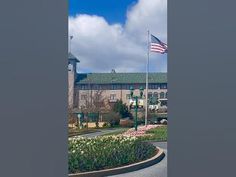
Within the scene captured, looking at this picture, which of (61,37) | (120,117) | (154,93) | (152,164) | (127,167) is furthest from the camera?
(154,93)

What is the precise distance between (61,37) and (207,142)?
139 cm

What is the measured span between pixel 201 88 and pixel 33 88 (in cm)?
125

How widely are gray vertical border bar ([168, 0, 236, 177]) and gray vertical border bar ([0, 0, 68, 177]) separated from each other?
0.86 meters

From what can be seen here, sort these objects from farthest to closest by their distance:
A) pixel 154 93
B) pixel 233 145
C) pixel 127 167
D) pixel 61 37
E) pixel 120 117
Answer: pixel 154 93
pixel 120 117
pixel 127 167
pixel 61 37
pixel 233 145

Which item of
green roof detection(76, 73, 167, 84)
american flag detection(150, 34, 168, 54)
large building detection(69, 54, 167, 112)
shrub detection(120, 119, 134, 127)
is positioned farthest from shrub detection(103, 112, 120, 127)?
american flag detection(150, 34, 168, 54)

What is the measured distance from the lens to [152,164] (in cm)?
728

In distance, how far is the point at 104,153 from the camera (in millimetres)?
6633

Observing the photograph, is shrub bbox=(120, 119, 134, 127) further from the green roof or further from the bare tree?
the green roof

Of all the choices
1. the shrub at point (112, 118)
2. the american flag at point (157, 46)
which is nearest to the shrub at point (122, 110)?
the shrub at point (112, 118)

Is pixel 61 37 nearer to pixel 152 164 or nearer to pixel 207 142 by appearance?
pixel 207 142

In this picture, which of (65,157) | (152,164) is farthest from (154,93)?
(65,157)

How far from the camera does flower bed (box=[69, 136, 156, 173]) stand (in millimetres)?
6160

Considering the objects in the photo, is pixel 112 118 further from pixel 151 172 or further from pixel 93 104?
pixel 151 172

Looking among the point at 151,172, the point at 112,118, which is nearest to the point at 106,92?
the point at 112,118
